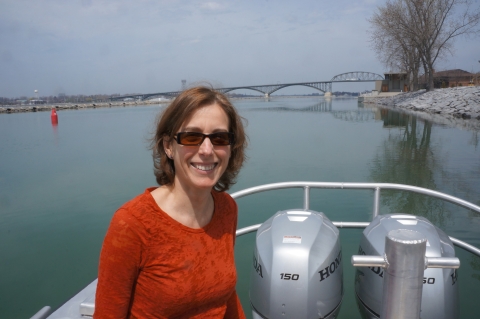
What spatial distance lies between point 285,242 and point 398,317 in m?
1.33

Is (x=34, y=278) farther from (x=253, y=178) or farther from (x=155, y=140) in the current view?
(x=253, y=178)

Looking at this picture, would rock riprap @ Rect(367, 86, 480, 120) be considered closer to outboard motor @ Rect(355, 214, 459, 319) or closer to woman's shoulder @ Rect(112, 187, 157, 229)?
outboard motor @ Rect(355, 214, 459, 319)

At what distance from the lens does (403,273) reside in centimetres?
128

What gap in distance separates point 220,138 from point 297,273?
128 cm

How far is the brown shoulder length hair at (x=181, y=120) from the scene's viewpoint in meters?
1.61

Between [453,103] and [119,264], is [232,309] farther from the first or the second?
[453,103]

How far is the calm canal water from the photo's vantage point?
214 inches

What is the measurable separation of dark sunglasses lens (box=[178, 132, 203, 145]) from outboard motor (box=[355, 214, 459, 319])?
1.35 m

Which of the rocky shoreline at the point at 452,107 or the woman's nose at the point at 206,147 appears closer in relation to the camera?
the woman's nose at the point at 206,147

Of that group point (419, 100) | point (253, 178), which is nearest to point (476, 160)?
point (253, 178)

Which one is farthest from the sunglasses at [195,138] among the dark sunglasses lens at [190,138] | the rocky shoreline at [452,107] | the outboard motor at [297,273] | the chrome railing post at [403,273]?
the rocky shoreline at [452,107]

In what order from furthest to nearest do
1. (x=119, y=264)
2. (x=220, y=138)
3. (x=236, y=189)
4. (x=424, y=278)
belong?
1. (x=236, y=189)
2. (x=424, y=278)
3. (x=220, y=138)
4. (x=119, y=264)

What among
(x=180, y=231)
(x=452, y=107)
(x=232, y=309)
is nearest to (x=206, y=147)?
(x=180, y=231)

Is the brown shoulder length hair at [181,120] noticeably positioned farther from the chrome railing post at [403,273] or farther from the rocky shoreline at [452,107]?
the rocky shoreline at [452,107]
